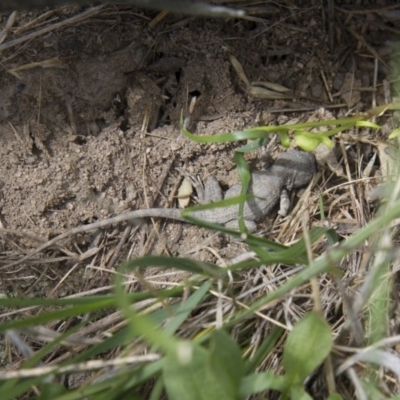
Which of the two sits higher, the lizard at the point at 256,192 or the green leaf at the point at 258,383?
the green leaf at the point at 258,383

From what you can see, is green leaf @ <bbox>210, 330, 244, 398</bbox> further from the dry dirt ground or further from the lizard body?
the lizard body

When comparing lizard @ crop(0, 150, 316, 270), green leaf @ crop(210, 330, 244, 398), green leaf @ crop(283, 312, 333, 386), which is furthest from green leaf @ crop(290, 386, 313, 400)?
lizard @ crop(0, 150, 316, 270)

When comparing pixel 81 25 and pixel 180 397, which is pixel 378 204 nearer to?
pixel 180 397

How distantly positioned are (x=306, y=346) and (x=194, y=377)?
39 centimetres

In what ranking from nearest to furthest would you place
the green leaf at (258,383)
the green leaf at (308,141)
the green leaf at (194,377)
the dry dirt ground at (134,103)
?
the green leaf at (194,377)
the green leaf at (258,383)
the green leaf at (308,141)
the dry dirt ground at (134,103)

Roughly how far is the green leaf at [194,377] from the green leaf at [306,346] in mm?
279

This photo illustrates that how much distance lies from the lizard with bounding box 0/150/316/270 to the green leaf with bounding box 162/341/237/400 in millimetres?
1066

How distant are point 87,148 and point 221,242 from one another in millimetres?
736

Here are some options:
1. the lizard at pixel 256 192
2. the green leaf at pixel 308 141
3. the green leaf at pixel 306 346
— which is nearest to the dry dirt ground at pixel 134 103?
the lizard at pixel 256 192

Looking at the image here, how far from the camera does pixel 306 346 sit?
157 cm

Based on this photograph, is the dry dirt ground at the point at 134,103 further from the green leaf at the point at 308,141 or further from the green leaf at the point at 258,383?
the green leaf at the point at 258,383

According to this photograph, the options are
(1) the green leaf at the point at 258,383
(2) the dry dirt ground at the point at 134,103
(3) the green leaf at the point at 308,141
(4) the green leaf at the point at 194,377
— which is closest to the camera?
(4) the green leaf at the point at 194,377

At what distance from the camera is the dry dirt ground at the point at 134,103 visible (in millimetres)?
2406

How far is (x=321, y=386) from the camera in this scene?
183cm
